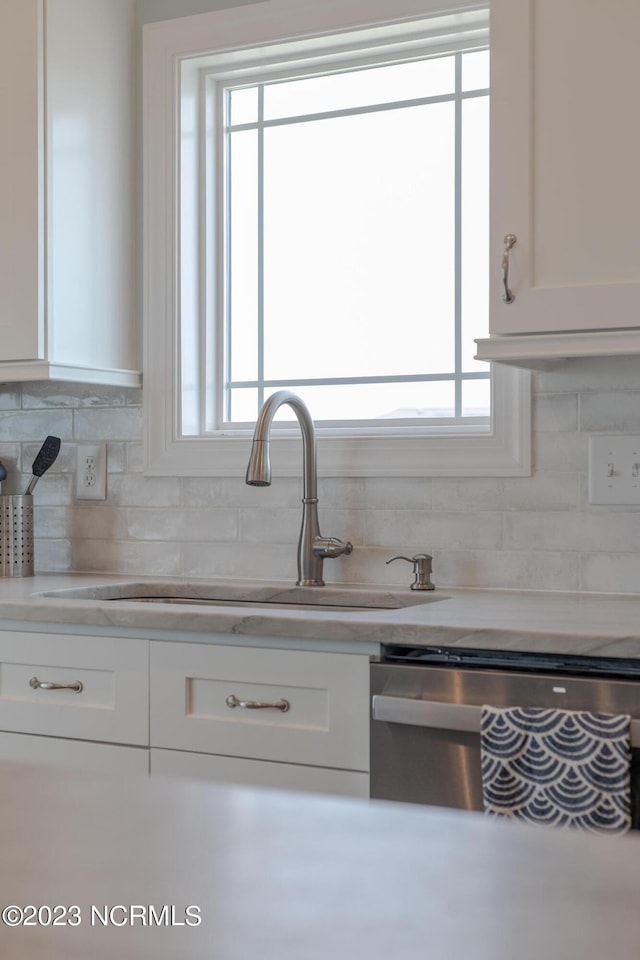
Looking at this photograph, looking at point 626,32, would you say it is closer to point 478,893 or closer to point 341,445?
point 341,445

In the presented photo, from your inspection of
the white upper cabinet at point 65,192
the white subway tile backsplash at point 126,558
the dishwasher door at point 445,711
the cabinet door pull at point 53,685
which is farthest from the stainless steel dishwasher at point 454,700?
the white upper cabinet at point 65,192

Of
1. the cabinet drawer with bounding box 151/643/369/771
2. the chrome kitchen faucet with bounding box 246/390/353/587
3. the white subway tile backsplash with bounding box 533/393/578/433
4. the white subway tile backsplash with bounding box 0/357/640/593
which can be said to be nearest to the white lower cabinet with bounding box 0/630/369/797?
the cabinet drawer with bounding box 151/643/369/771

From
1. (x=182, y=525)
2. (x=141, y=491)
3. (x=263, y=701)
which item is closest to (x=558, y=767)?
(x=263, y=701)

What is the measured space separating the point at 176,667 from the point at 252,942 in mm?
1629

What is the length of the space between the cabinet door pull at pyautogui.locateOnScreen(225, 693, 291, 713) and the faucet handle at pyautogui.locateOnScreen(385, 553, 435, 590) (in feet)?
1.77

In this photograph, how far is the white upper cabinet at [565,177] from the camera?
1.82 metres

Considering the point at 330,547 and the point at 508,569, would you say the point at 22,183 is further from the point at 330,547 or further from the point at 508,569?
the point at 508,569

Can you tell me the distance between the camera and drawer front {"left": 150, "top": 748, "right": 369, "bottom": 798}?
66.5 inches

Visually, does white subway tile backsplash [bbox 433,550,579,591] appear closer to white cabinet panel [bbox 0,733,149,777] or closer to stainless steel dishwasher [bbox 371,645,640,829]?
stainless steel dishwasher [bbox 371,645,640,829]

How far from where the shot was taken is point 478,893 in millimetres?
265

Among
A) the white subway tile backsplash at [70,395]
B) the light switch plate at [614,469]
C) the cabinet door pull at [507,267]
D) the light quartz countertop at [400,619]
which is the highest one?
the cabinet door pull at [507,267]

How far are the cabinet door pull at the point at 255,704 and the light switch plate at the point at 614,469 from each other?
2.60 feet

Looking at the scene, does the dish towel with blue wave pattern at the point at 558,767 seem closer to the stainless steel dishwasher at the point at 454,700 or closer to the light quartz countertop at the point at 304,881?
the stainless steel dishwasher at the point at 454,700

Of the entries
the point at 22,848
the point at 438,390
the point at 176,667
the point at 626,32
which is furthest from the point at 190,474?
the point at 22,848
